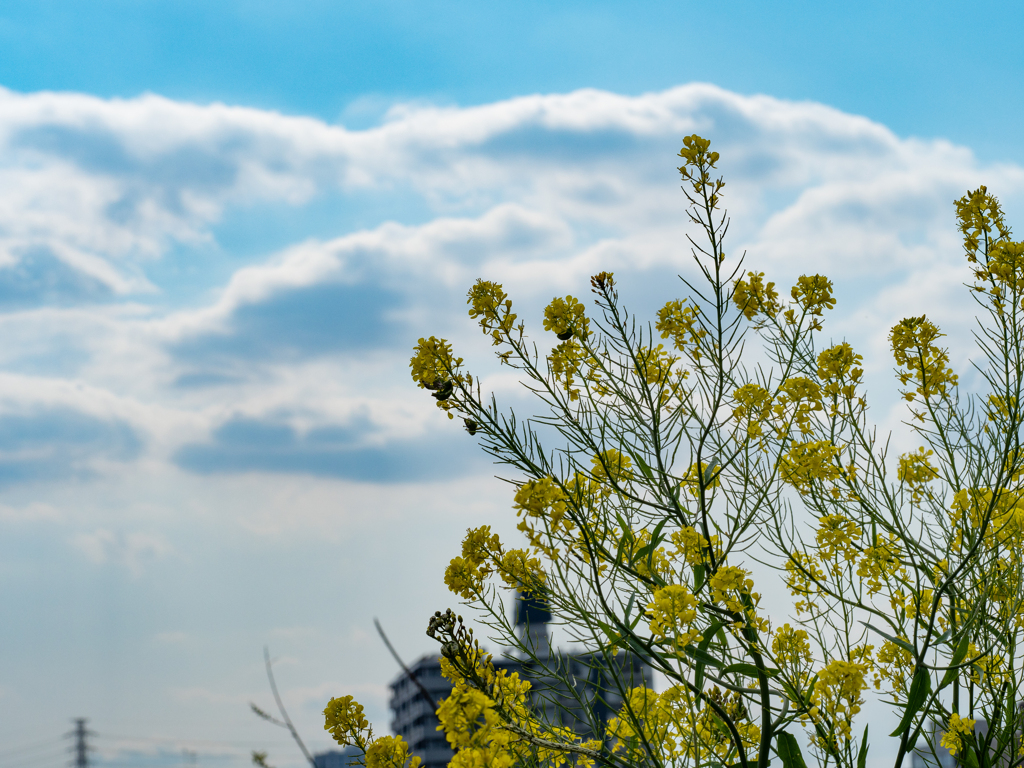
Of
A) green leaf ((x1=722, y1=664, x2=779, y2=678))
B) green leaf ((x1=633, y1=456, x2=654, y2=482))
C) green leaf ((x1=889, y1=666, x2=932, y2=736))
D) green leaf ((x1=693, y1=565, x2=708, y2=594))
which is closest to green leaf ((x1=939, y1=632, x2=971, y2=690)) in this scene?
green leaf ((x1=889, y1=666, x2=932, y2=736))

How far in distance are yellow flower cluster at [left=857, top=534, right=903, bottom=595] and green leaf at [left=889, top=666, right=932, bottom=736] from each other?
27.1 inches

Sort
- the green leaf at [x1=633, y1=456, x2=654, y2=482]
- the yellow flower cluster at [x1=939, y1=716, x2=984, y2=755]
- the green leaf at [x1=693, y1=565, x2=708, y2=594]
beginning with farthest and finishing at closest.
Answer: the yellow flower cluster at [x1=939, y1=716, x2=984, y2=755]
the green leaf at [x1=633, y1=456, x2=654, y2=482]
the green leaf at [x1=693, y1=565, x2=708, y2=594]

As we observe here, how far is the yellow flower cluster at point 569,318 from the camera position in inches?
113

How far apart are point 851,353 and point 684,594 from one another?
1.69m

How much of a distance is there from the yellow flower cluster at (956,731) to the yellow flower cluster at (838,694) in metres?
0.51

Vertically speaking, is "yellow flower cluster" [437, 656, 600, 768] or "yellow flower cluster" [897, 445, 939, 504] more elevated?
"yellow flower cluster" [897, 445, 939, 504]

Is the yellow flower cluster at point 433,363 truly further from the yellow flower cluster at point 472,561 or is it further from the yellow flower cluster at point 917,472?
the yellow flower cluster at point 917,472

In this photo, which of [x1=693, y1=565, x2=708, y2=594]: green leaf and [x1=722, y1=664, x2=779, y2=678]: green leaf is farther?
[x1=693, y1=565, x2=708, y2=594]: green leaf

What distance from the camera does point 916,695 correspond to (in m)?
2.59

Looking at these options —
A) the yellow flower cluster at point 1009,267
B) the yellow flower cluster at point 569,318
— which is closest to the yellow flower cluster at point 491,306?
the yellow flower cluster at point 569,318

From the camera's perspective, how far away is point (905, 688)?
11.6ft

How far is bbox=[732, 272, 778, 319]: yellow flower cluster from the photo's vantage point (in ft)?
10.8

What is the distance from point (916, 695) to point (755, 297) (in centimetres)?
150

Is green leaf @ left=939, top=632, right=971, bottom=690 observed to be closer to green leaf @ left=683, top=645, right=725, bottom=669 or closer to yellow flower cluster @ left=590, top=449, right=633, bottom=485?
green leaf @ left=683, top=645, right=725, bottom=669
